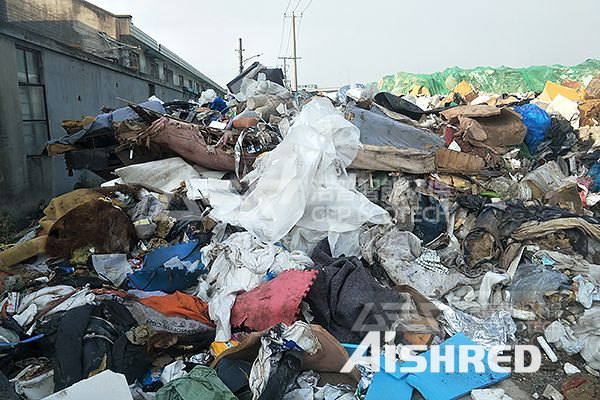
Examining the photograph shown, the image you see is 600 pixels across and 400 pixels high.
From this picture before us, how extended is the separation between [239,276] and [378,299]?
102 cm

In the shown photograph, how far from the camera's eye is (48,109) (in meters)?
5.92

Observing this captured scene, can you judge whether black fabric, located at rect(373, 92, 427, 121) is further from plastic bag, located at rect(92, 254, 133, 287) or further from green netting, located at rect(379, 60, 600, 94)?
green netting, located at rect(379, 60, 600, 94)

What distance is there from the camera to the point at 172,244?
12.6ft

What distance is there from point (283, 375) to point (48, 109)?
5665 millimetres

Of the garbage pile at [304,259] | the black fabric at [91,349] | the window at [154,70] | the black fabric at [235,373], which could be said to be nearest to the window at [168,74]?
the window at [154,70]

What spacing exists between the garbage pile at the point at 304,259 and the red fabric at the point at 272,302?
0.5 inches

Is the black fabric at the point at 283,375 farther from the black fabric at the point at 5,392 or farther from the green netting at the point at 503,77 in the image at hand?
the green netting at the point at 503,77

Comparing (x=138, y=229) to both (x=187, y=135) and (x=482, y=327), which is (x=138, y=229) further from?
(x=482, y=327)

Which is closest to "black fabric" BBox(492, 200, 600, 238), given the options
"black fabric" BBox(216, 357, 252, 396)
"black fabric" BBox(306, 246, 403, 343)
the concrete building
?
"black fabric" BBox(306, 246, 403, 343)

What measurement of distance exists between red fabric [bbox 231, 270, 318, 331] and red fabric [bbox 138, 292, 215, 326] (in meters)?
0.21

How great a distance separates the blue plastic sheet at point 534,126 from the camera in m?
5.76

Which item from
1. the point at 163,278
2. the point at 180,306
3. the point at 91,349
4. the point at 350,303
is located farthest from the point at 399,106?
the point at 91,349

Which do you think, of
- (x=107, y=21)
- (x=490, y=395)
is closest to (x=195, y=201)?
(x=490, y=395)

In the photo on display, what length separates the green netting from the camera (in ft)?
48.1
